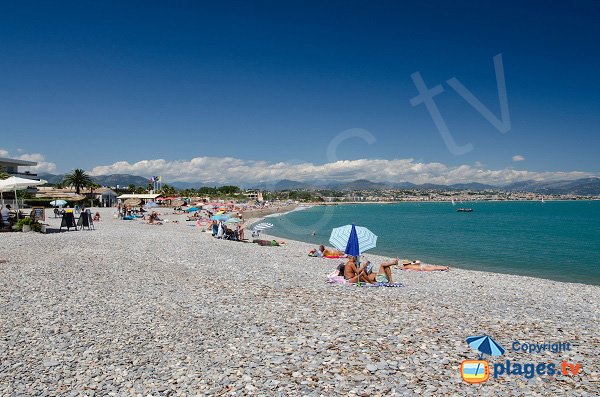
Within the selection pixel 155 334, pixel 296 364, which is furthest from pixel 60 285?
pixel 296 364

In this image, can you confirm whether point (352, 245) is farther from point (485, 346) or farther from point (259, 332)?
point (485, 346)

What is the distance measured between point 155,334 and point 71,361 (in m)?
1.60

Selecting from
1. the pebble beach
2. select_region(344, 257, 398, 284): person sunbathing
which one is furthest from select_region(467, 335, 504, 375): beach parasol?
select_region(344, 257, 398, 284): person sunbathing

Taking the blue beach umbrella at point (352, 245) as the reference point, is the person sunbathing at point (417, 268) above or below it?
below

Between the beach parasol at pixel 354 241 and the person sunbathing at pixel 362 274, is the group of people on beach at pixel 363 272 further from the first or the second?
the beach parasol at pixel 354 241

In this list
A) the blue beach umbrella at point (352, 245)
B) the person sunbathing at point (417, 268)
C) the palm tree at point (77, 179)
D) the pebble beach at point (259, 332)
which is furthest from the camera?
the palm tree at point (77, 179)

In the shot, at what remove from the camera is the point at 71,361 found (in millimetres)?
6449

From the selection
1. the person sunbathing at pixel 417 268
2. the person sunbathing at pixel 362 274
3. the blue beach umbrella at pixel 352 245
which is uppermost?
the blue beach umbrella at pixel 352 245

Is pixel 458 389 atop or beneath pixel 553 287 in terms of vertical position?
atop

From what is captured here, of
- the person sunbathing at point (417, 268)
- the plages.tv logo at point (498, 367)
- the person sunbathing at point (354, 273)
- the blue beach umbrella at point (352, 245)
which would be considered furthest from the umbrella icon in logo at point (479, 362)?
the person sunbathing at point (417, 268)

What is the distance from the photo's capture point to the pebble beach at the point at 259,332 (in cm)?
579

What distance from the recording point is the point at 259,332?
7.97m

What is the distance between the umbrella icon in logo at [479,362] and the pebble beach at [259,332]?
0.50 ft

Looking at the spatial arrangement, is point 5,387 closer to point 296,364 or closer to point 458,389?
point 296,364
